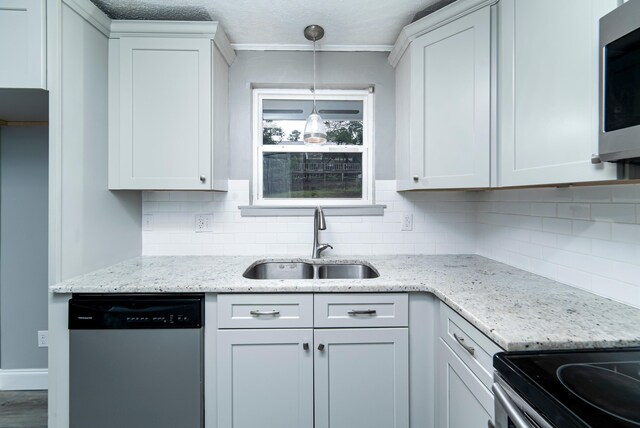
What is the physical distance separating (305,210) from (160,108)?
1.09m

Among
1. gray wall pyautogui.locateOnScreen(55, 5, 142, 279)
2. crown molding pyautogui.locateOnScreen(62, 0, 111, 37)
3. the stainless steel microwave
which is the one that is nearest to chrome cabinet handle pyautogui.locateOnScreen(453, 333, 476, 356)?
the stainless steel microwave

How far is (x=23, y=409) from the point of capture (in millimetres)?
1874

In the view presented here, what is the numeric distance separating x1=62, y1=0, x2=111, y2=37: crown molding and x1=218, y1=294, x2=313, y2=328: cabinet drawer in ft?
5.30

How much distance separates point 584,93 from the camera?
96 centimetres

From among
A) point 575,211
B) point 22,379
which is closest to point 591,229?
point 575,211

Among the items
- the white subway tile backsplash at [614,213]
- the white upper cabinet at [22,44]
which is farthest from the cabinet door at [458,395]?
the white upper cabinet at [22,44]

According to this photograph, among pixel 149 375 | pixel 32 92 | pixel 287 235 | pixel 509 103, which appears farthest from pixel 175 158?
pixel 509 103

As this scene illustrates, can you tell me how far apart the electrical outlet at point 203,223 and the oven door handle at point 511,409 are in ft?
6.03

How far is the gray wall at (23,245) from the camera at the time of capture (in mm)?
1990

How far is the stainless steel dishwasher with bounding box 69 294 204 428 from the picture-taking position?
1302 millimetres

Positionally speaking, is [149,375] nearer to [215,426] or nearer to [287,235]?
[215,426]

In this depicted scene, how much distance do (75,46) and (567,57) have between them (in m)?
2.18

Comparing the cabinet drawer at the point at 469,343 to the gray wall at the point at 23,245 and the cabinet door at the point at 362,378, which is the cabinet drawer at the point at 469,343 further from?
the gray wall at the point at 23,245

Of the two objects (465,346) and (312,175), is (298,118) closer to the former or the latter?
(312,175)
